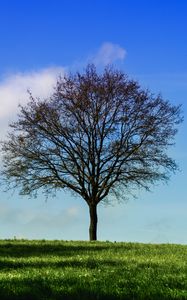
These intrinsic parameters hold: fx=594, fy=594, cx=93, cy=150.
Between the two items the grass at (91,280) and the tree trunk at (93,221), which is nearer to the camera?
the grass at (91,280)

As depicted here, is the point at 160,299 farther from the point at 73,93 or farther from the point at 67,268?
the point at 73,93

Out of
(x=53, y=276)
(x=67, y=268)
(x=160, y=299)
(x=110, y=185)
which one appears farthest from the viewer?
(x=110, y=185)

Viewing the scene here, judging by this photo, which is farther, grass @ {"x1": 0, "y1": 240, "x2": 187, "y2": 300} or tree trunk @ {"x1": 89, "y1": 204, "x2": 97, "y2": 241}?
tree trunk @ {"x1": 89, "y1": 204, "x2": 97, "y2": 241}

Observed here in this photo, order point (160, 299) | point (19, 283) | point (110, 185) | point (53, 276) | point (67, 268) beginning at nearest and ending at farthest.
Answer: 1. point (160, 299)
2. point (19, 283)
3. point (53, 276)
4. point (67, 268)
5. point (110, 185)

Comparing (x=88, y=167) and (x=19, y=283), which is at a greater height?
(x=88, y=167)

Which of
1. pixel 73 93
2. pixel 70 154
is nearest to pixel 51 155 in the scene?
pixel 70 154

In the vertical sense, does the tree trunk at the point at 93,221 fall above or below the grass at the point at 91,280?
above

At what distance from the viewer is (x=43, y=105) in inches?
1869

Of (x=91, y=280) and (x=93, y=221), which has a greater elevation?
(x=93, y=221)

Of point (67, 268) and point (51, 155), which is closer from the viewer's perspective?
point (67, 268)

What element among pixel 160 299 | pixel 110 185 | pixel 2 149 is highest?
pixel 2 149

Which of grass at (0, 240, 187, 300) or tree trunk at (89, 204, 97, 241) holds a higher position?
tree trunk at (89, 204, 97, 241)

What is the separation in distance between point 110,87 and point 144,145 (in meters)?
5.28

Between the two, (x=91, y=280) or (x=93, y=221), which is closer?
(x=91, y=280)
